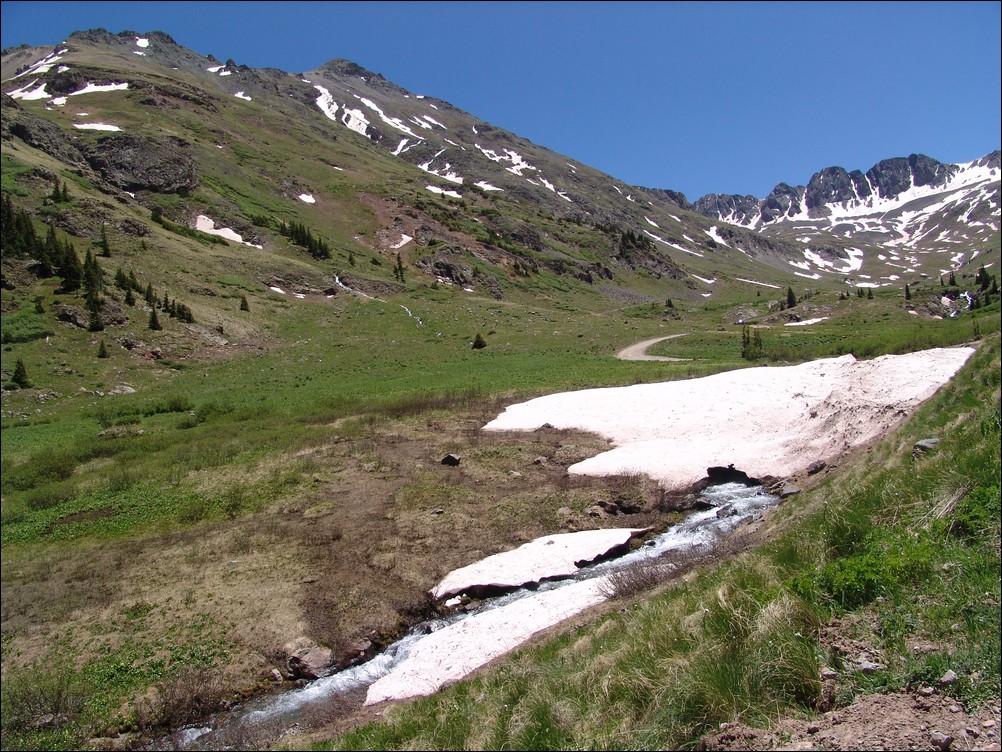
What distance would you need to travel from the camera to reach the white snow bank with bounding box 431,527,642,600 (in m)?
13.5

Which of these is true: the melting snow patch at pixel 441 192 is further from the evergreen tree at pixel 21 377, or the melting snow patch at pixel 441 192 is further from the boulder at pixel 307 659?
the boulder at pixel 307 659

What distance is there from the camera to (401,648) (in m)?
11.4

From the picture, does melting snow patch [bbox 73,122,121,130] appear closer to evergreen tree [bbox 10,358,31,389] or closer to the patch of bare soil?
evergreen tree [bbox 10,358,31,389]

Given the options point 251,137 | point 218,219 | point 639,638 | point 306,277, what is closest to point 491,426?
point 639,638

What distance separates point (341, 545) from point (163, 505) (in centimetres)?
608

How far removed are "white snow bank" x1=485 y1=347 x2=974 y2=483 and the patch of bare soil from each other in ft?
50.9

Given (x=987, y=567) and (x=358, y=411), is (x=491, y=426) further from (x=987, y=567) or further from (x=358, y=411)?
(x=987, y=567)

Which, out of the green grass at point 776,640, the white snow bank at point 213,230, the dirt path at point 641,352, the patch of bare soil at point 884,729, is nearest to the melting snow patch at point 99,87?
the white snow bank at point 213,230

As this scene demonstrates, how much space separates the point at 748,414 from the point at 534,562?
15.7 meters

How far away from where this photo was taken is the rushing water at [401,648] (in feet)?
30.1

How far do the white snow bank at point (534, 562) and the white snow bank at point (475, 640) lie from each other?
3.58ft

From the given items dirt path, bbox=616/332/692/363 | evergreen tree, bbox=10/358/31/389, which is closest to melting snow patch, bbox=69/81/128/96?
dirt path, bbox=616/332/692/363

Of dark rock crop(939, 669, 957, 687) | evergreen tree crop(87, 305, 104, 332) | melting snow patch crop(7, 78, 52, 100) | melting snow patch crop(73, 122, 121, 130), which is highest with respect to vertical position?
melting snow patch crop(7, 78, 52, 100)

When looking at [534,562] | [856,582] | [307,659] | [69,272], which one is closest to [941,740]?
[856,582]
